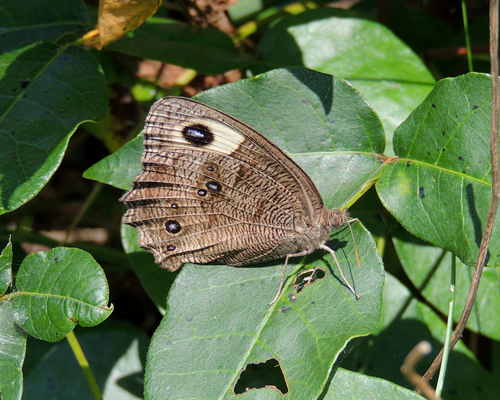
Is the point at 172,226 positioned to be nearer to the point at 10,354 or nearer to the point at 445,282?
the point at 10,354

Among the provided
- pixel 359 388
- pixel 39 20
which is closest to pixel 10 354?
pixel 359 388

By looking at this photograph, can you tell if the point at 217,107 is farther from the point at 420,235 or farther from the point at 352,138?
the point at 420,235

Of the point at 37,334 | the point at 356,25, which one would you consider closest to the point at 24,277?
the point at 37,334

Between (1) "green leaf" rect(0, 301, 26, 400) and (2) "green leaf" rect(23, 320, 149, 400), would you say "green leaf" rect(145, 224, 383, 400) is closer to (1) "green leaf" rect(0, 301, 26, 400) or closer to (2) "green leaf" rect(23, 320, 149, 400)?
(1) "green leaf" rect(0, 301, 26, 400)

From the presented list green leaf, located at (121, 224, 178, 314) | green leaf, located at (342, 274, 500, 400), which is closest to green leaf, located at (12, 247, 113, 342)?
green leaf, located at (121, 224, 178, 314)

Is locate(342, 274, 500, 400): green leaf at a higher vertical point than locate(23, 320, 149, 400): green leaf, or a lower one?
higher

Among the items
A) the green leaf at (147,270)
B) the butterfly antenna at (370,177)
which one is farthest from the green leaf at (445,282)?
the green leaf at (147,270)

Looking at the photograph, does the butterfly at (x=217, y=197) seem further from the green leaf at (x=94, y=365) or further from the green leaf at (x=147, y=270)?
the green leaf at (x=94, y=365)
